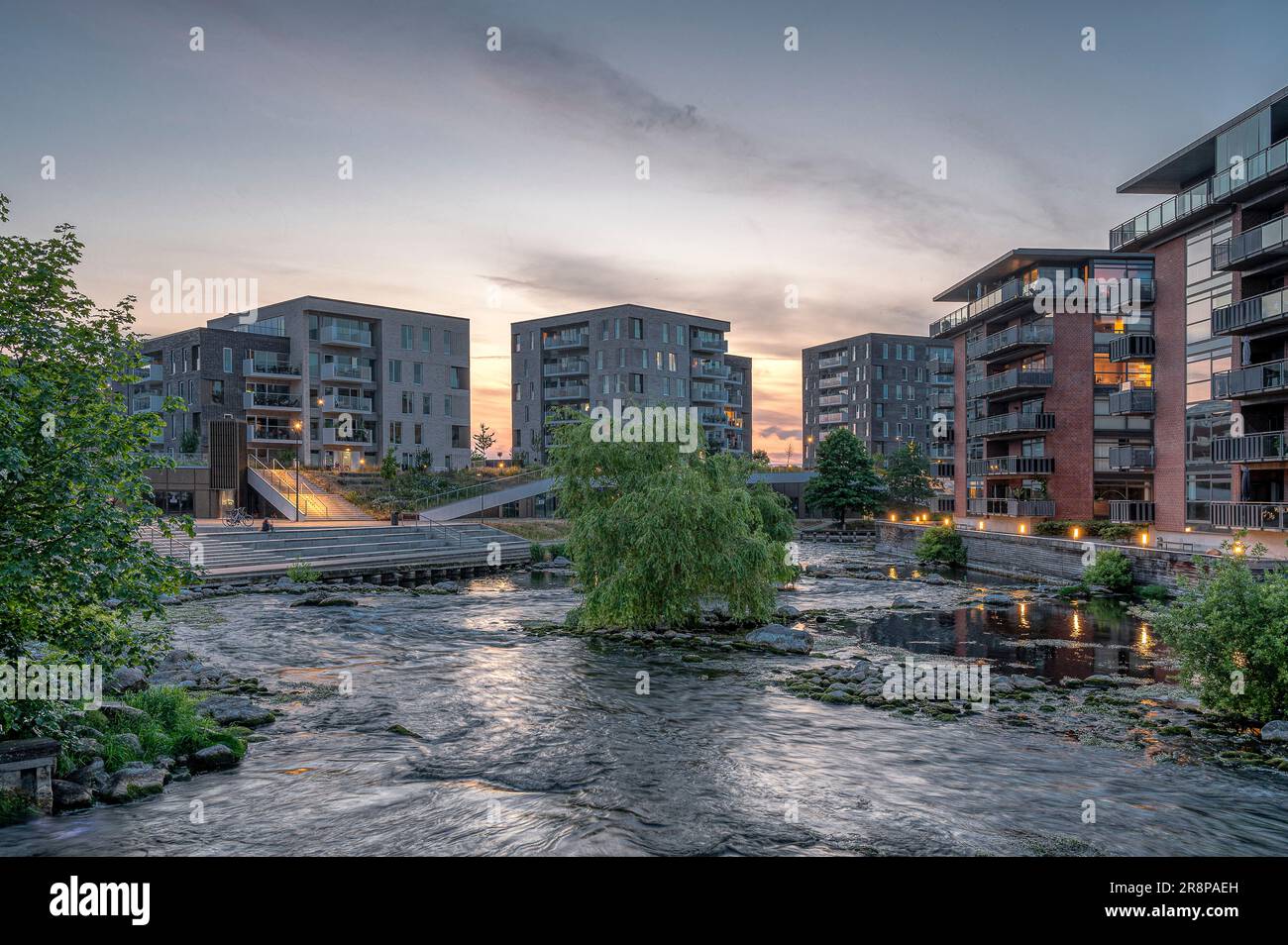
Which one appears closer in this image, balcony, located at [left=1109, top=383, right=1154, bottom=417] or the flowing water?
the flowing water

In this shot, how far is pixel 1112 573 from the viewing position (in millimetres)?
35844

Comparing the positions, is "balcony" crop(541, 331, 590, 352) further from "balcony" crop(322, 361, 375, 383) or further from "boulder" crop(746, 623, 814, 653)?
"boulder" crop(746, 623, 814, 653)

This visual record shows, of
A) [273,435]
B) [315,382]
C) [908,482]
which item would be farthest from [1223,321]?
[273,435]

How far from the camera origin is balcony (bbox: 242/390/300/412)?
6894 cm

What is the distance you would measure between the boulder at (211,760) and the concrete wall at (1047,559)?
113 ft

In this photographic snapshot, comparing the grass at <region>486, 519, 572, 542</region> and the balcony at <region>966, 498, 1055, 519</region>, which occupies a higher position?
the balcony at <region>966, 498, 1055, 519</region>

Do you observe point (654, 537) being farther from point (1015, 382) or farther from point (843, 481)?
point (843, 481)

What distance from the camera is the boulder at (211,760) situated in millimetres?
13125

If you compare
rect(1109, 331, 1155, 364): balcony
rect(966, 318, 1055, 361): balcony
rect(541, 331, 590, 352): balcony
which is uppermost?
rect(541, 331, 590, 352): balcony

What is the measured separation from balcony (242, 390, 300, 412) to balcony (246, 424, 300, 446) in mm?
1773

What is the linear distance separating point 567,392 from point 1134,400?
55.5 metres

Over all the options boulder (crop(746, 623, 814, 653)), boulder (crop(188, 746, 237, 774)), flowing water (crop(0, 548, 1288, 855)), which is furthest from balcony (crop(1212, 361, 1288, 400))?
boulder (crop(188, 746, 237, 774))

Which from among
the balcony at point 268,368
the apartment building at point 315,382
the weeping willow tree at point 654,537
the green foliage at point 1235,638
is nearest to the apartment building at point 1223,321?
the green foliage at point 1235,638
